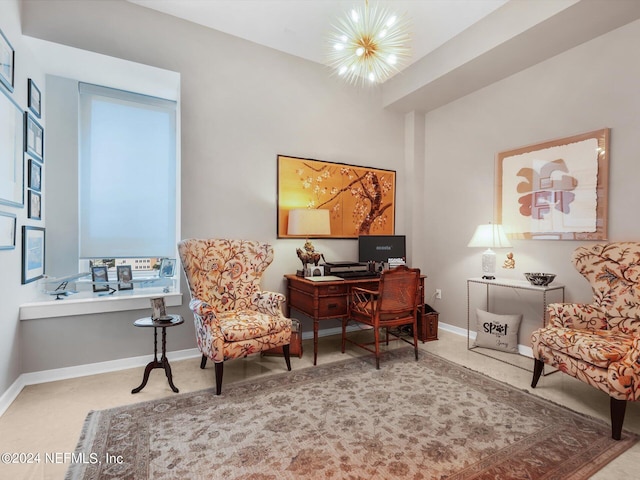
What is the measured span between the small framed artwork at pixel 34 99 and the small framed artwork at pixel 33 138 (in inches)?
3.2

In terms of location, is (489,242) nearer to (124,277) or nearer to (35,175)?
(124,277)

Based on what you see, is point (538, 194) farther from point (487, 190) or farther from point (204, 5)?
point (204, 5)

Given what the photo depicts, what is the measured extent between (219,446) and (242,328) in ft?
2.75

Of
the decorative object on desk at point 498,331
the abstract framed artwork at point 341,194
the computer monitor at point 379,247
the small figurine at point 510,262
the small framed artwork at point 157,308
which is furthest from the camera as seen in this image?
the computer monitor at point 379,247

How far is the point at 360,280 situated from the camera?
3369mm

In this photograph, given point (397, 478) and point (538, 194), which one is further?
point (538, 194)

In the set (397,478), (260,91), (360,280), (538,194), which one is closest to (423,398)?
(397,478)

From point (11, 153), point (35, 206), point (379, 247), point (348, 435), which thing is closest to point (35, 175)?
point (35, 206)

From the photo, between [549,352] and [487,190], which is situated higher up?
[487,190]

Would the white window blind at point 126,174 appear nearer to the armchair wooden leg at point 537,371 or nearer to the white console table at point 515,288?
the white console table at point 515,288

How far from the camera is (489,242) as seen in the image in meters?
3.44

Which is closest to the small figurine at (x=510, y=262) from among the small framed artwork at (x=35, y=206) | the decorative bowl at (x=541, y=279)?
the decorative bowl at (x=541, y=279)

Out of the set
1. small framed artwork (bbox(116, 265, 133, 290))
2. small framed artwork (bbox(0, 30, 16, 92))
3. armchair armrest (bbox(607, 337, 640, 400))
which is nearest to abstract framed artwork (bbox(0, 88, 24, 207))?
small framed artwork (bbox(0, 30, 16, 92))

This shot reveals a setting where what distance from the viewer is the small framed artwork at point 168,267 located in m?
3.29
